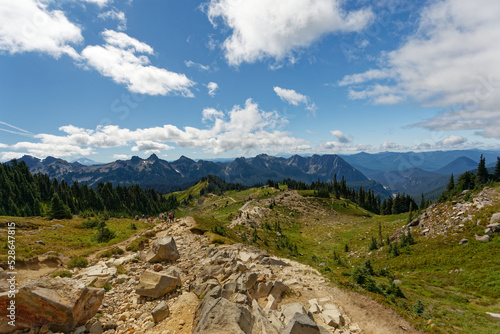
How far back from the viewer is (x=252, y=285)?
1471cm

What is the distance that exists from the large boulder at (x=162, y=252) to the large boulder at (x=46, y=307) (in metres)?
8.71

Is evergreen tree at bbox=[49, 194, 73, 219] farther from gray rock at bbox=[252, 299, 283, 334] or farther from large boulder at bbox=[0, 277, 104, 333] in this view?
gray rock at bbox=[252, 299, 283, 334]

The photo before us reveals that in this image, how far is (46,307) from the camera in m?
9.38

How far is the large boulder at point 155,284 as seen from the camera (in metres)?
12.7

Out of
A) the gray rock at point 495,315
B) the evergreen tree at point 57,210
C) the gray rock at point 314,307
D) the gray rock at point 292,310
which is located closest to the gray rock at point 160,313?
the gray rock at point 292,310

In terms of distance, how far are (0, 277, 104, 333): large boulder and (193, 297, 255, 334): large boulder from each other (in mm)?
6182

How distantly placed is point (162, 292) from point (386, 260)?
46.7 m

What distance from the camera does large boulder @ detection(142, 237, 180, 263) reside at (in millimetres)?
18953

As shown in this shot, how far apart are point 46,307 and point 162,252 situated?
9.95 metres

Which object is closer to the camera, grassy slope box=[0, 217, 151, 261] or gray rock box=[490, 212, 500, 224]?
grassy slope box=[0, 217, 151, 261]

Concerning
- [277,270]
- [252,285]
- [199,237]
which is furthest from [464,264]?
[199,237]

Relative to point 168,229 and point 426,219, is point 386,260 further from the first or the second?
point 168,229

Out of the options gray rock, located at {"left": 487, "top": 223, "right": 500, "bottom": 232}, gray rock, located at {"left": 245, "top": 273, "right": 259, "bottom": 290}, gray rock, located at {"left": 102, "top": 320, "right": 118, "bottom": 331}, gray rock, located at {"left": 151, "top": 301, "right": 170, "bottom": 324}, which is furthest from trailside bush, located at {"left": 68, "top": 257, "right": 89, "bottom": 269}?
gray rock, located at {"left": 487, "top": 223, "right": 500, "bottom": 232}

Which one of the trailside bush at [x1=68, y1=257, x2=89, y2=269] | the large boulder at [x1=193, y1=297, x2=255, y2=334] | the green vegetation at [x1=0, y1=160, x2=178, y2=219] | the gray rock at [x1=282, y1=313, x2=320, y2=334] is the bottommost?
the green vegetation at [x1=0, y1=160, x2=178, y2=219]
